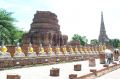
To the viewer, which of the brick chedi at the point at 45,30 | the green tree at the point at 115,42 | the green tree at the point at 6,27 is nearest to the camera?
the green tree at the point at 6,27

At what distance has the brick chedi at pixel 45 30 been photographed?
148ft

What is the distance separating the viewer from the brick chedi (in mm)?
45062

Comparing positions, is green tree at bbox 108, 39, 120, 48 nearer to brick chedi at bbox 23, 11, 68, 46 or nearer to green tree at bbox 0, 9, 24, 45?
brick chedi at bbox 23, 11, 68, 46

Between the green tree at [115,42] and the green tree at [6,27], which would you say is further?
the green tree at [115,42]

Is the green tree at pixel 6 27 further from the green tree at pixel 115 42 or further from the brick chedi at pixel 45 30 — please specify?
the green tree at pixel 115 42

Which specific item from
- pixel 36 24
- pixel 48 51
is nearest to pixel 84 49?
pixel 36 24

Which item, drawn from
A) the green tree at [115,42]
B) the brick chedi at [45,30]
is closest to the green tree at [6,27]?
the brick chedi at [45,30]

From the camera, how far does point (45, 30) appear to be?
48.3 meters

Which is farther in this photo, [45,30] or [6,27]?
[45,30]

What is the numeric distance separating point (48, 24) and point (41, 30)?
228 centimetres

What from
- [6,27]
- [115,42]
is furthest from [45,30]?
[115,42]

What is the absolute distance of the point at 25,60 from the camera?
2014 centimetres

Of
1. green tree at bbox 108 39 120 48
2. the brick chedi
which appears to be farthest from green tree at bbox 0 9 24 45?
green tree at bbox 108 39 120 48

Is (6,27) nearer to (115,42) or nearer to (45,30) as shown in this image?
(45,30)
